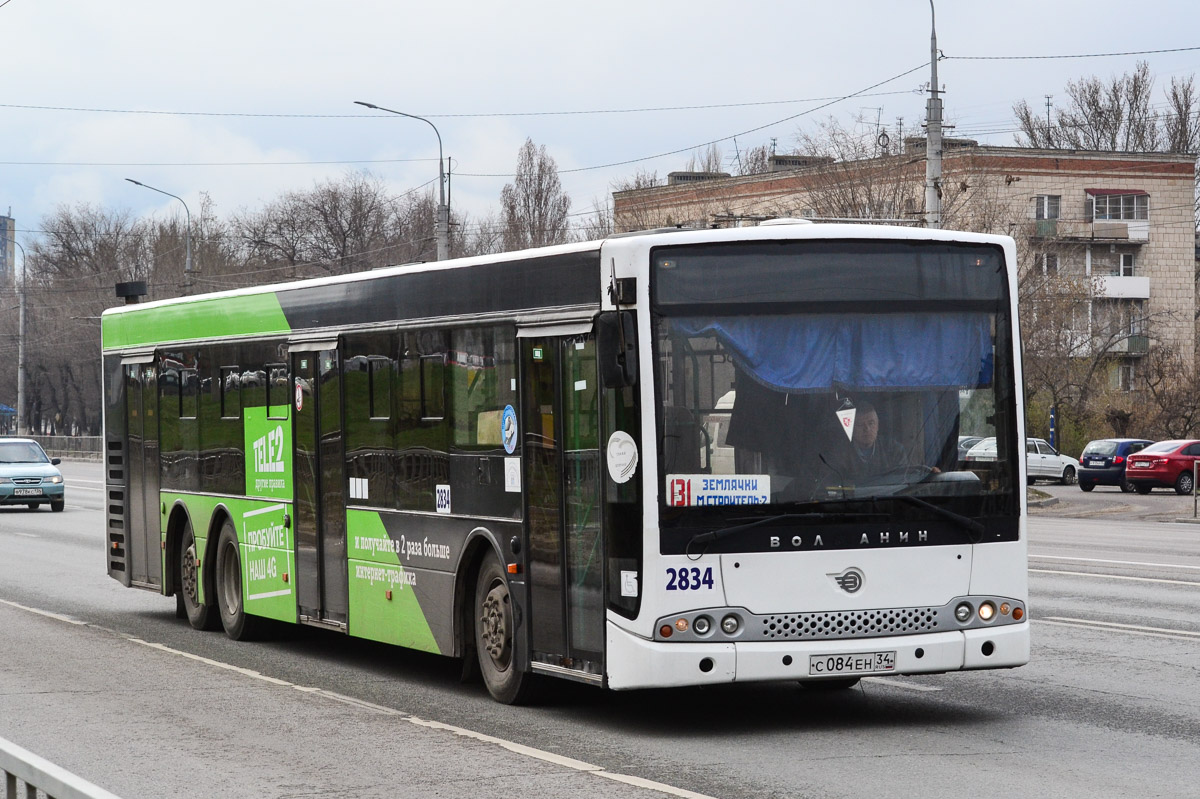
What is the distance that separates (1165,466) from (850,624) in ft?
116

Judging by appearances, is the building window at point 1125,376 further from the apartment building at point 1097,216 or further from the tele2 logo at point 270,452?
the tele2 logo at point 270,452

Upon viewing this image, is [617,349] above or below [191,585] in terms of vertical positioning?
above

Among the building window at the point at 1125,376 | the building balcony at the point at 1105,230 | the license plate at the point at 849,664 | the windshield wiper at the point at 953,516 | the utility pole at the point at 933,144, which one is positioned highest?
the building balcony at the point at 1105,230

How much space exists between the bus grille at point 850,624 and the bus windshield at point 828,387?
46 cm

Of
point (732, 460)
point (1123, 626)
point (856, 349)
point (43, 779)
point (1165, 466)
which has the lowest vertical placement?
point (1123, 626)

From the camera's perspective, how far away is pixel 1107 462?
4538 centimetres

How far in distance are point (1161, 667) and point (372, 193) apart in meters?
76.4

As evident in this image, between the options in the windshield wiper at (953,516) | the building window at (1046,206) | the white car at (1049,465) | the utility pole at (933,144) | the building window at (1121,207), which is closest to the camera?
the windshield wiper at (953,516)

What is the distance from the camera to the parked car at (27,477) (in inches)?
1478

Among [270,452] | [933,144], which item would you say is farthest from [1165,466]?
[270,452]

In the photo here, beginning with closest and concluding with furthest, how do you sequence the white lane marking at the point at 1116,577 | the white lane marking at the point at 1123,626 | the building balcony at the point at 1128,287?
the white lane marking at the point at 1123,626, the white lane marking at the point at 1116,577, the building balcony at the point at 1128,287

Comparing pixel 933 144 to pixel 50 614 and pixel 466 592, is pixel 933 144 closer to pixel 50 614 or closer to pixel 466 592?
pixel 50 614

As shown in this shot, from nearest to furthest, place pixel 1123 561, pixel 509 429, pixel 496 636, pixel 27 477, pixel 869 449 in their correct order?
pixel 869 449 → pixel 509 429 → pixel 496 636 → pixel 1123 561 → pixel 27 477

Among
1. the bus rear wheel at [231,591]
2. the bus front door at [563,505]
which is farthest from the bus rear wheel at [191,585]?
the bus front door at [563,505]
